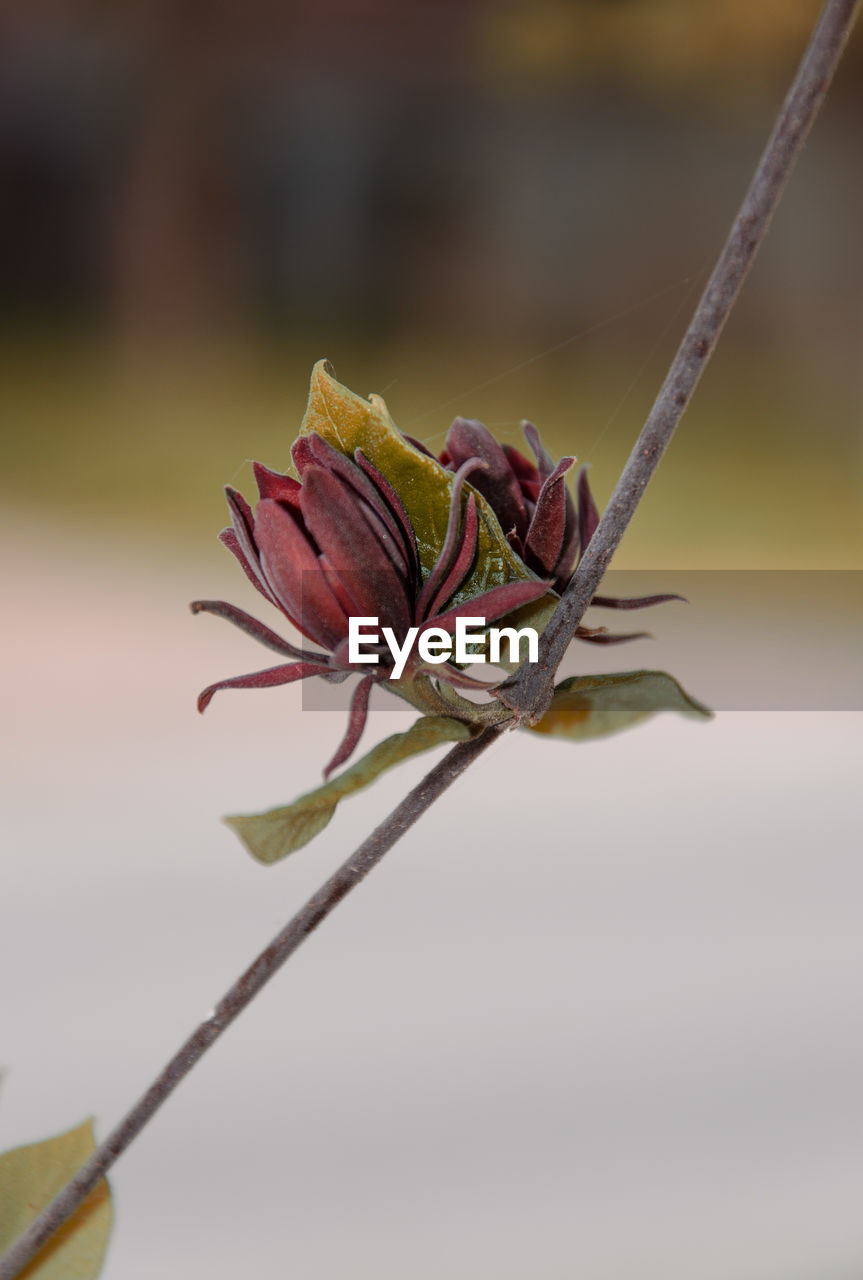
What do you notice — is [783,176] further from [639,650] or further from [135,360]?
[135,360]

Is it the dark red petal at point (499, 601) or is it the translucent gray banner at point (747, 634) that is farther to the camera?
the translucent gray banner at point (747, 634)

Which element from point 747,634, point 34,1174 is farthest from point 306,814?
point 747,634

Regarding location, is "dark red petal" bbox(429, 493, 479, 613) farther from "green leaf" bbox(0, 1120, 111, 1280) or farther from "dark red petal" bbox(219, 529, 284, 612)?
"green leaf" bbox(0, 1120, 111, 1280)

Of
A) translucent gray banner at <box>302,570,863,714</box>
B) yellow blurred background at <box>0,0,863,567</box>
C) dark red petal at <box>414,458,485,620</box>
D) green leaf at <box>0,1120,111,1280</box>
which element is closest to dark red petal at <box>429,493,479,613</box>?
dark red petal at <box>414,458,485,620</box>

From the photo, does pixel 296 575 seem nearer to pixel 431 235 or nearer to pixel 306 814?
pixel 306 814

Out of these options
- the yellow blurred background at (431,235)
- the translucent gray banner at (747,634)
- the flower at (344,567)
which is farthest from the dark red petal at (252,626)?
the yellow blurred background at (431,235)

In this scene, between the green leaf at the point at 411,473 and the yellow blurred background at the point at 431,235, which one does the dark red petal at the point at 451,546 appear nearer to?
the green leaf at the point at 411,473
